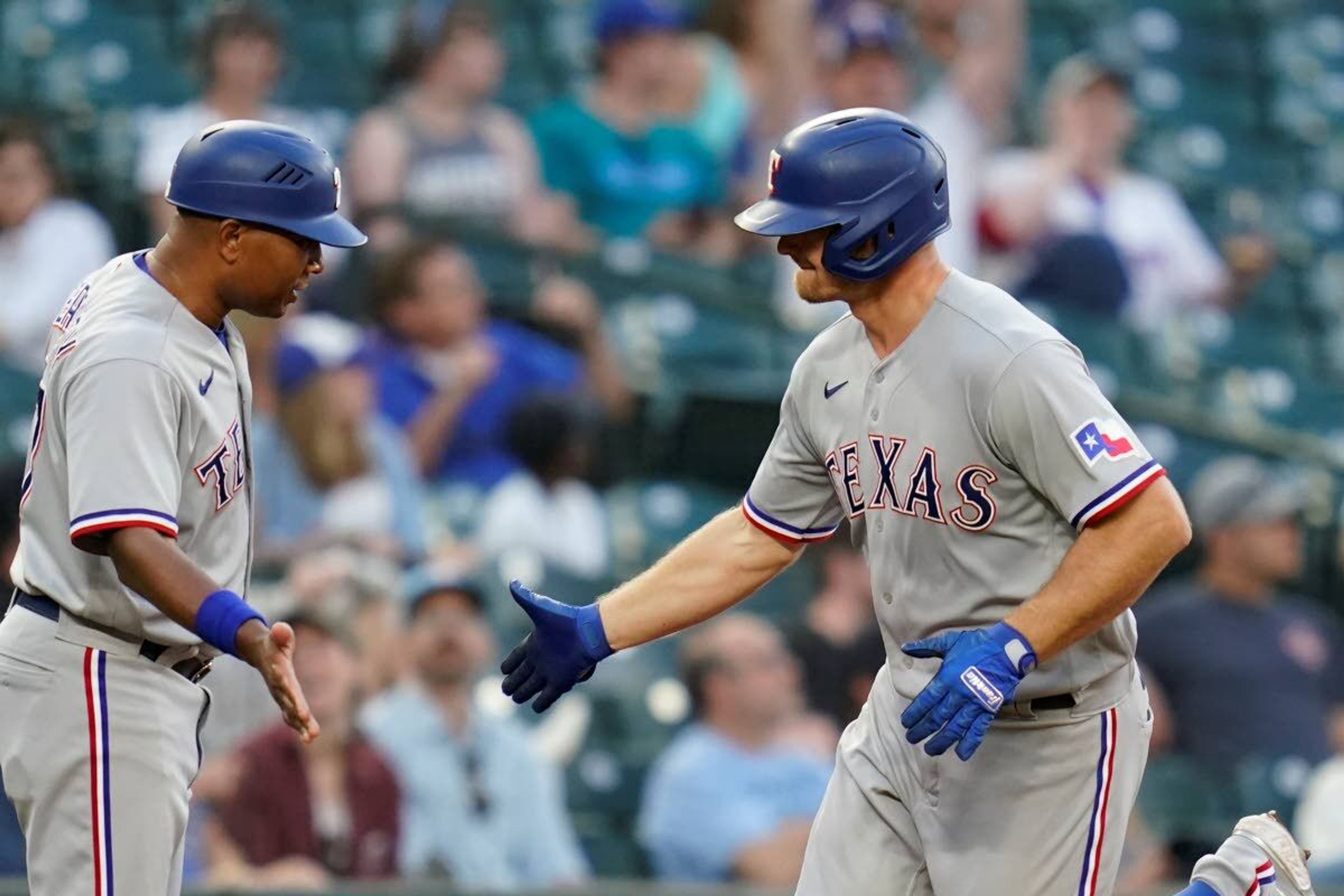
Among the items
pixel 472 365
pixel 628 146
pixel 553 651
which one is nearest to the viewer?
pixel 553 651

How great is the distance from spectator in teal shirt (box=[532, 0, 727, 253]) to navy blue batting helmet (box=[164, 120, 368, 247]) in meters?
4.63

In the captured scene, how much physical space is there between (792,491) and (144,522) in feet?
3.74

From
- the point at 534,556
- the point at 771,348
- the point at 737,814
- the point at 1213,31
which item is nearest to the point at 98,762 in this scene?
the point at 737,814

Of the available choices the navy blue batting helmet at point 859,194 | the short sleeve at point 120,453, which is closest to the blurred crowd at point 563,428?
the navy blue batting helmet at point 859,194

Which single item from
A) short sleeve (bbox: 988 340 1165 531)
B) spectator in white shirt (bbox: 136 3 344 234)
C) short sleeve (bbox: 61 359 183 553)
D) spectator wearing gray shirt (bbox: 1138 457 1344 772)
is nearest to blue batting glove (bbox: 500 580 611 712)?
short sleeve (bbox: 61 359 183 553)

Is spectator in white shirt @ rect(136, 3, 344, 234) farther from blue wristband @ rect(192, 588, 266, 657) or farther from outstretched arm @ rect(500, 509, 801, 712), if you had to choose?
blue wristband @ rect(192, 588, 266, 657)

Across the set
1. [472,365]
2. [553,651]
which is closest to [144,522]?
[553,651]

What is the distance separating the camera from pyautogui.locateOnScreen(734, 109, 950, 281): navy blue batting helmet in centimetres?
354

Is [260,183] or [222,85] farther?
[222,85]

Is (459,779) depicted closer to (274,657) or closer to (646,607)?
(646,607)

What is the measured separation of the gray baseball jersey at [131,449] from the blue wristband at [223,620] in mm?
147

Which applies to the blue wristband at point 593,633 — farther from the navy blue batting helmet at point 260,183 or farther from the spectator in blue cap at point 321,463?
the spectator in blue cap at point 321,463

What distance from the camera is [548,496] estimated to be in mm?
6895

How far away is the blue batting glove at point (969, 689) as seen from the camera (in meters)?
3.34
